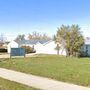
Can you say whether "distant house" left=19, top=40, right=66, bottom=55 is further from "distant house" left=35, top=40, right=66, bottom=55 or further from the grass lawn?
the grass lawn

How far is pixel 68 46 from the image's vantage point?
39.2 meters

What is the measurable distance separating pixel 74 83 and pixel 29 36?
109536 millimetres

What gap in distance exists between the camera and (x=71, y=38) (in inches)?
1548

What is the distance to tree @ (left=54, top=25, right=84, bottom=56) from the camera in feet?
127

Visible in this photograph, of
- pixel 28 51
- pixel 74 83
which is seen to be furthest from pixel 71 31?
pixel 74 83

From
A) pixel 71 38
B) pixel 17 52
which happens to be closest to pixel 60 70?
pixel 17 52

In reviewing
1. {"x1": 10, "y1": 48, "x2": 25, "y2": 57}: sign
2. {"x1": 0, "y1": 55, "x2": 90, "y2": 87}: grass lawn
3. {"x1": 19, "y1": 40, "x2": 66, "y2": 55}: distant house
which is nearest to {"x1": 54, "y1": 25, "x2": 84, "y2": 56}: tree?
{"x1": 19, "y1": 40, "x2": 66, "y2": 55}: distant house

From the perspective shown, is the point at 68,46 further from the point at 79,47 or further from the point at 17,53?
the point at 17,53

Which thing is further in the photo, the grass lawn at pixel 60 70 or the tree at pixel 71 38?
the tree at pixel 71 38

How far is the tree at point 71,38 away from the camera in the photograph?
38.8 m

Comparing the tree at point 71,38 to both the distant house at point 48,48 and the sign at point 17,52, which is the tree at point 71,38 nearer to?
the distant house at point 48,48

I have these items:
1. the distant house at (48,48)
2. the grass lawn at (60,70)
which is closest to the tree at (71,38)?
the distant house at (48,48)

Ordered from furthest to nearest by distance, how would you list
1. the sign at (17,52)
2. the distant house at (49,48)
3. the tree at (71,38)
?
the distant house at (49,48)
the tree at (71,38)
the sign at (17,52)

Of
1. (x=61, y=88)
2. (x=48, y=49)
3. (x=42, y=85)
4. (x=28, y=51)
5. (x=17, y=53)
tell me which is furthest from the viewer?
(x=28, y=51)
